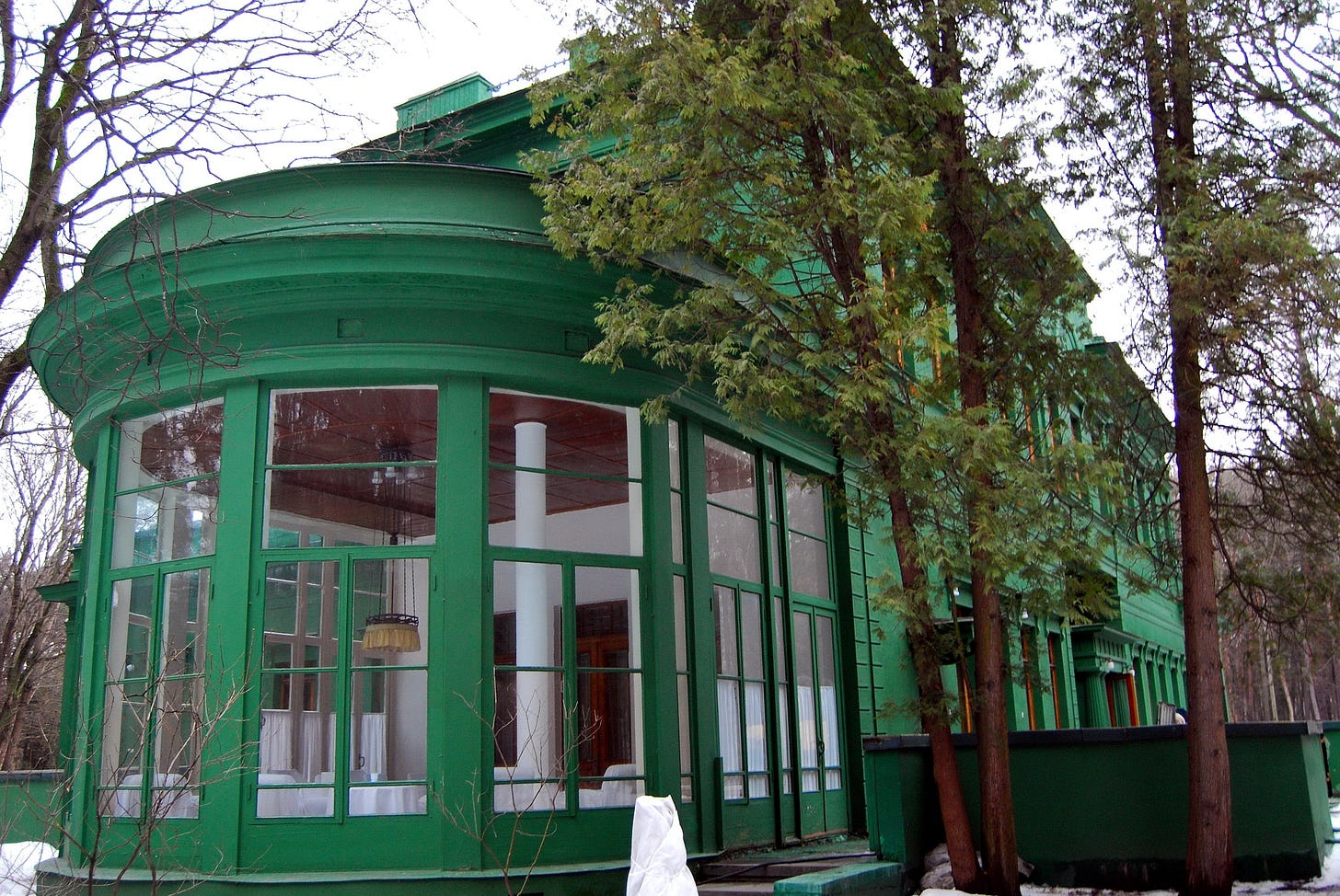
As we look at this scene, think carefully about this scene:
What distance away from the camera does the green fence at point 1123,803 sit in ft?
30.7

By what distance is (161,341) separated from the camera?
5852mm

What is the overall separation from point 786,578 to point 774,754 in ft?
5.95

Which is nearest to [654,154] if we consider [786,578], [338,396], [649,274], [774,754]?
[649,274]

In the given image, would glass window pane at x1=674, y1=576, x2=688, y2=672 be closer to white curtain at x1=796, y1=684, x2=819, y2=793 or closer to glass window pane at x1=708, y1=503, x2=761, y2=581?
glass window pane at x1=708, y1=503, x2=761, y2=581

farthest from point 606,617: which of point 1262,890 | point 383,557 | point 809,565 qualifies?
point 1262,890

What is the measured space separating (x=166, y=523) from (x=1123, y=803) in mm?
8106

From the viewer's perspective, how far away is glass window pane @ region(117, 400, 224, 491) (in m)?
9.51

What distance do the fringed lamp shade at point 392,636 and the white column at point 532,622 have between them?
2.65 ft

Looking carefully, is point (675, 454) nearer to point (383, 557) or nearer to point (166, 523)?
point (383, 557)

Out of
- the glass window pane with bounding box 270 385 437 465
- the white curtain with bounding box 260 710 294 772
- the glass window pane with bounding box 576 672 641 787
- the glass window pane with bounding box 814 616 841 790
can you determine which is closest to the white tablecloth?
the white curtain with bounding box 260 710 294 772

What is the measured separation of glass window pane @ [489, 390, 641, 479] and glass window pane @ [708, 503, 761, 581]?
1.32 meters

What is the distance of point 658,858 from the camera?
231 inches

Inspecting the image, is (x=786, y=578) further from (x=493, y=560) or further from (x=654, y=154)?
(x=654, y=154)

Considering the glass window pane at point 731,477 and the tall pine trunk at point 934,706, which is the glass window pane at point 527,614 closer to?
the glass window pane at point 731,477
